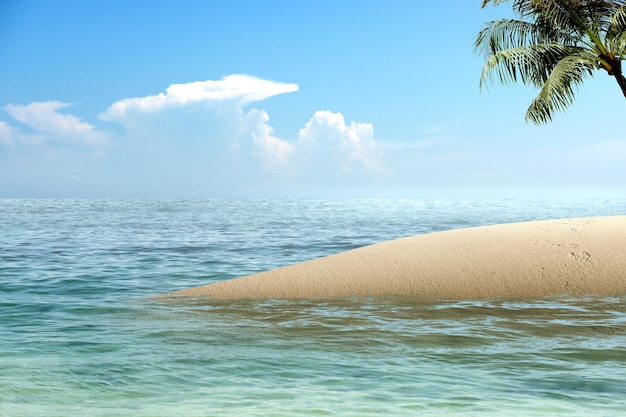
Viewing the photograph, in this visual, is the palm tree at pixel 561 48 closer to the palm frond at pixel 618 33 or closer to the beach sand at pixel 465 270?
the palm frond at pixel 618 33

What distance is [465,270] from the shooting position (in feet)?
23.1

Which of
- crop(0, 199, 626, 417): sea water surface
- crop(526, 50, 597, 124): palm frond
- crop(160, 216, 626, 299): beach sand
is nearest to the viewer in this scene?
crop(0, 199, 626, 417): sea water surface

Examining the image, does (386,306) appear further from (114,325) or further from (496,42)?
(496,42)

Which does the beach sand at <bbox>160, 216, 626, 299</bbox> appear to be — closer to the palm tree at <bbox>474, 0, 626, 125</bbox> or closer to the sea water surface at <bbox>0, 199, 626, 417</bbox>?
the sea water surface at <bbox>0, 199, 626, 417</bbox>

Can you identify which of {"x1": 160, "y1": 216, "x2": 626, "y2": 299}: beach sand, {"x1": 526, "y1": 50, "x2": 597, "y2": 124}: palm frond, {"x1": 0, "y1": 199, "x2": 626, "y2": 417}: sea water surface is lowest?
{"x1": 0, "y1": 199, "x2": 626, "y2": 417}: sea water surface

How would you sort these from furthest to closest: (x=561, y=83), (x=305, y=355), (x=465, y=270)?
(x=561, y=83), (x=465, y=270), (x=305, y=355)

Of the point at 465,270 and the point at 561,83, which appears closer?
the point at 465,270

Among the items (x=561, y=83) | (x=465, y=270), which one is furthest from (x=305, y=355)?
(x=561, y=83)

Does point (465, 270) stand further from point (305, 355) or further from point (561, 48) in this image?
point (561, 48)

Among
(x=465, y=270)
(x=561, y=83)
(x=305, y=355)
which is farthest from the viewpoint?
(x=561, y=83)

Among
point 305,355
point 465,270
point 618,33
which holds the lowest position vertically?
point 305,355

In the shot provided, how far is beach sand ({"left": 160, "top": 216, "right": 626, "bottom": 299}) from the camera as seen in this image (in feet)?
→ 22.4

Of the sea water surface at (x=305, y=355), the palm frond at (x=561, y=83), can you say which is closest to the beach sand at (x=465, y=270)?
the sea water surface at (x=305, y=355)

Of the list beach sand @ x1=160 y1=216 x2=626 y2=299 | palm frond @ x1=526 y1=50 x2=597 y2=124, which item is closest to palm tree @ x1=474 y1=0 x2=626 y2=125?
palm frond @ x1=526 y1=50 x2=597 y2=124
